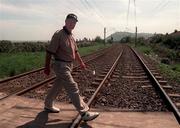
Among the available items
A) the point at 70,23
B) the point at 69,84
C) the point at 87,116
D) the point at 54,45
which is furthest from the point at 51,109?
the point at 70,23

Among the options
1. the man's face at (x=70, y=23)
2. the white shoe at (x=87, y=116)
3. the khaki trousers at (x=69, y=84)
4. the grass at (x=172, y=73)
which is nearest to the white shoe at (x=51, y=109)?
the khaki trousers at (x=69, y=84)

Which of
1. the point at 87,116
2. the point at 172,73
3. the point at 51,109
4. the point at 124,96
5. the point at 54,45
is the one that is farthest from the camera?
the point at 172,73

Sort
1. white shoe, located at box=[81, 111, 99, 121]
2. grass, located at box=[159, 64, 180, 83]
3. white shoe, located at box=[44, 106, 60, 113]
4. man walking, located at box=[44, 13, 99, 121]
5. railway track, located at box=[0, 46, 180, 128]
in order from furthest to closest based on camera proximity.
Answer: grass, located at box=[159, 64, 180, 83] → railway track, located at box=[0, 46, 180, 128] → white shoe, located at box=[44, 106, 60, 113] → man walking, located at box=[44, 13, 99, 121] → white shoe, located at box=[81, 111, 99, 121]

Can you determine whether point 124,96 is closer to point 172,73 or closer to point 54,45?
point 54,45

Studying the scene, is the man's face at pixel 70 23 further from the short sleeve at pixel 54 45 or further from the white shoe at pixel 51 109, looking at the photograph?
the white shoe at pixel 51 109

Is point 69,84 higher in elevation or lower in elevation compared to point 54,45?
lower

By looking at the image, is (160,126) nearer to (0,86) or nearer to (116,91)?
(116,91)

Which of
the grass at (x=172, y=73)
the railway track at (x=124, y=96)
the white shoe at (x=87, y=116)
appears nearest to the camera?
the white shoe at (x=87, y=116)

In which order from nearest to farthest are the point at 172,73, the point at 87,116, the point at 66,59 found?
the point at 87,116 < the point at 66,59 < the point at 172,73

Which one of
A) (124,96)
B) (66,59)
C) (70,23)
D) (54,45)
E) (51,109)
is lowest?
(124,96)

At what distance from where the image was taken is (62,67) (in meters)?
6.80

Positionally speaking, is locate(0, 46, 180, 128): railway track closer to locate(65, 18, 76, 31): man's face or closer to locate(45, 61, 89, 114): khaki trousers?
locate(45, 61, 89, 114): khaki trousers

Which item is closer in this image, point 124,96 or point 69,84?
point 69,84

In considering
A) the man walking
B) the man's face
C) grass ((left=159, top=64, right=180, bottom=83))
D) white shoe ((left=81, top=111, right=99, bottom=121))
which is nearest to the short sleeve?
the man walking
